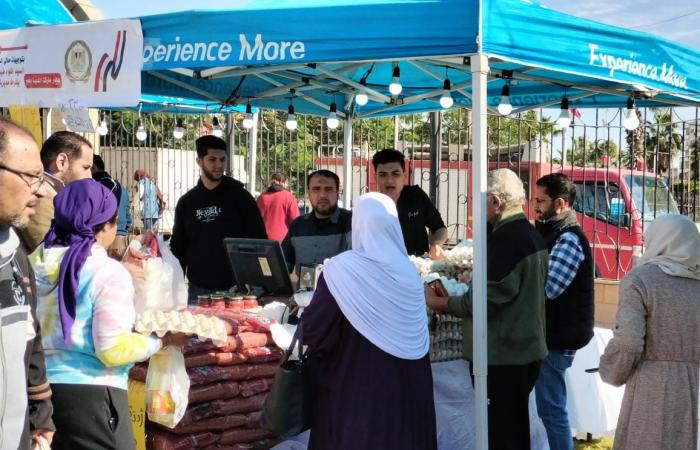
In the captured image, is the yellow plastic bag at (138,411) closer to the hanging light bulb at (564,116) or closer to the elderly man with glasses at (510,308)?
the elderly man with glasses at (510,308)

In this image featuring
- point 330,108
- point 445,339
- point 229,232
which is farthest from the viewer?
point 330,108

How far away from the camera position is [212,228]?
19.7 ft

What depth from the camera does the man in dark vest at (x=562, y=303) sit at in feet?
16.6

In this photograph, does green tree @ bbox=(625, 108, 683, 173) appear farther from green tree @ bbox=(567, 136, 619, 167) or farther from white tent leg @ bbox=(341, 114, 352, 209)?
white tent leg @ bbox=(341, 114, 352, 209)

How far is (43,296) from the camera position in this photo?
3047 millimetres

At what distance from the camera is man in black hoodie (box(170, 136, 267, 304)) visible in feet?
19.6

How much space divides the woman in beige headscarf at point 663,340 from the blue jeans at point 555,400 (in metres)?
1.30

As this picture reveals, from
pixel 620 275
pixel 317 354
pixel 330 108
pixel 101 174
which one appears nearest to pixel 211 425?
pixel 317 354

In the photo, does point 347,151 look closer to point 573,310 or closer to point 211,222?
point 211,222

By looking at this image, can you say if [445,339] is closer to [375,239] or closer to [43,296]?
[375,239]

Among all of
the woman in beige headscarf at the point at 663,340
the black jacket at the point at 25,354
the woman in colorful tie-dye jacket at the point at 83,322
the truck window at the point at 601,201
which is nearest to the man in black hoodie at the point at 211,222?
the woman in colorful tie-dye jacket at the point at 83,322

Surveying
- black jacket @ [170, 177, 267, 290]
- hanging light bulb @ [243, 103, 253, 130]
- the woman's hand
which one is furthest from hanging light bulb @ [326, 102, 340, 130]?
the woman's hand

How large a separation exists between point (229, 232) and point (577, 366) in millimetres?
2848

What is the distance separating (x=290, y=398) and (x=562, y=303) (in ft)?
7.70
